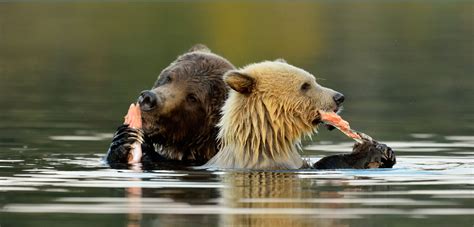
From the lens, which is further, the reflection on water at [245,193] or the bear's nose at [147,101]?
the bear's nose at [147,101]

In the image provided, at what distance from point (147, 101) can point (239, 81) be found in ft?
4.02

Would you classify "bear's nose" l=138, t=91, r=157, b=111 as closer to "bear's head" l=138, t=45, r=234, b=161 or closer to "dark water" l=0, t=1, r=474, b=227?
"bear's head" l=138, t=45, r=234, b=161

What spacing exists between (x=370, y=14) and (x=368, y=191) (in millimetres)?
67236

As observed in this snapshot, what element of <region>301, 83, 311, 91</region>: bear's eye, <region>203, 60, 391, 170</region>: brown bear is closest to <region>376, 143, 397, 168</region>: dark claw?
<region>203, 60, 391, 170</region>: brown bear

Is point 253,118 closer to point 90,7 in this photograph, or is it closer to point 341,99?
point 341,99

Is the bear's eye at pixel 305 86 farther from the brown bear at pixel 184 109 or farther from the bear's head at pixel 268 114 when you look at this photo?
the brown bear at pixel 184 109

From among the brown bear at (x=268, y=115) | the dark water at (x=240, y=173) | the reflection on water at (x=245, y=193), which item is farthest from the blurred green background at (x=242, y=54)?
the brown bear at (x=268, y=115)

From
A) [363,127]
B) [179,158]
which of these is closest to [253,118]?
[179,158]

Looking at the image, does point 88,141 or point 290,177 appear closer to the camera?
point 290,177

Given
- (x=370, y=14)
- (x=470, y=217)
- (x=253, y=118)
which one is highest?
(x=370, y=14)

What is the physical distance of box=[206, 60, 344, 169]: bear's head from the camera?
51.9ft

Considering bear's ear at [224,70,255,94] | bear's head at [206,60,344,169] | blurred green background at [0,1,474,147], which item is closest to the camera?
bear's ear at [224,70,255,94]

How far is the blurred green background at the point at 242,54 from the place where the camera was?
24.3 m

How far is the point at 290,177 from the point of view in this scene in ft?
50.7
